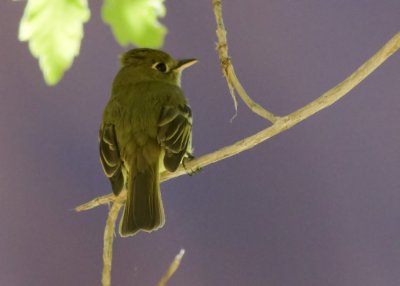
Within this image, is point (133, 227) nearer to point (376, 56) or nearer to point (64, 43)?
point (376, 56)

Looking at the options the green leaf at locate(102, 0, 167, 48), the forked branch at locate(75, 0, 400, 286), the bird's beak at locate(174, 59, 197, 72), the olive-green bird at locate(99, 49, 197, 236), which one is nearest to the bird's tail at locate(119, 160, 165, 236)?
the olive-green bird at locate(99, 49, 197, 236)

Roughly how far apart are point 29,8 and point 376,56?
1.37 m

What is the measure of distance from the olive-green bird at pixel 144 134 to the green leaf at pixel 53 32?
→ 6.43ft

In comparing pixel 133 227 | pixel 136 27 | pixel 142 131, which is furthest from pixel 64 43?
pixel 142 131

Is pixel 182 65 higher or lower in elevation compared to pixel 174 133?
higher

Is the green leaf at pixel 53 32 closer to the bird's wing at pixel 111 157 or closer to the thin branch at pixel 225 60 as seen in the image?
the thin branch at pixel 225 60

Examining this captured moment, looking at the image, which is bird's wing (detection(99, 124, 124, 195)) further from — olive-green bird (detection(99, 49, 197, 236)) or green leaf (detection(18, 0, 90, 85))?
green leaf (detection(18, 0, 90, 85))

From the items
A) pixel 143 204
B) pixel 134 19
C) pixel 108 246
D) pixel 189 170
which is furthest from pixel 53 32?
pixel 143 204

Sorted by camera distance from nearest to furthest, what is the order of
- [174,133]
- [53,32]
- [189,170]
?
[53,32]
[189,170]
[174,133]

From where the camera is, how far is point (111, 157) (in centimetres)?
325

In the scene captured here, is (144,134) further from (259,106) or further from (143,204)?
(259,106)

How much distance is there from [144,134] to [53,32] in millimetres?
2288

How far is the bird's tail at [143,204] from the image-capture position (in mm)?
2924

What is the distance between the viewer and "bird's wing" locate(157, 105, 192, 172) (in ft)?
10.0
